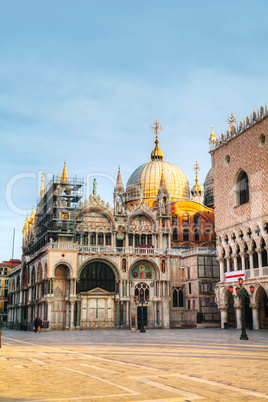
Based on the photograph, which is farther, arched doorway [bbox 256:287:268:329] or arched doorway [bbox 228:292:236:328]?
arched doorway [bbox 228:292:236:328]

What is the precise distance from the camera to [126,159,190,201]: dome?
63.6m

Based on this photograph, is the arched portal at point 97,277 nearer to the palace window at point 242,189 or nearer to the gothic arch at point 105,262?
the gothic arch at point 105,262

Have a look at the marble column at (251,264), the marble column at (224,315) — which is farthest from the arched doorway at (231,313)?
the marble column at (251,264)

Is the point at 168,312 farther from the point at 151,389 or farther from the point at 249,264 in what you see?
the point at 151,389

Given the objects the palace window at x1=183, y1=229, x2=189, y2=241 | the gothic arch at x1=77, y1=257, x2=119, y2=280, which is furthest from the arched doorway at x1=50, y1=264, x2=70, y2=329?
the palace window at x1=183, y1=229, x2=189, y2=241

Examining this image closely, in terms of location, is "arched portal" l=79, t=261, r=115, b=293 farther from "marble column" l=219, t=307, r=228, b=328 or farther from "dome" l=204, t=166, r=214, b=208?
"dome" l=204, t=166, r=214, b=208

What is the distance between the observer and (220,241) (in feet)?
144

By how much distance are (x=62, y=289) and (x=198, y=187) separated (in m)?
36.6

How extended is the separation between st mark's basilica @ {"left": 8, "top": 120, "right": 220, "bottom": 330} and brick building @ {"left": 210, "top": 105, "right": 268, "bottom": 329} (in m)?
4.49

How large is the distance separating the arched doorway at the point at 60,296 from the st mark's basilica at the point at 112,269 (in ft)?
0.30

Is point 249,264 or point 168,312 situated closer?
point 249,264

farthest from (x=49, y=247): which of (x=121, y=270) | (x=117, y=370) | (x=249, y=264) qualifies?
(x=117, y=370)

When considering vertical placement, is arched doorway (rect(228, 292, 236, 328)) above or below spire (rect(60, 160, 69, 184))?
below

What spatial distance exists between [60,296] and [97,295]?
3.53 meters
